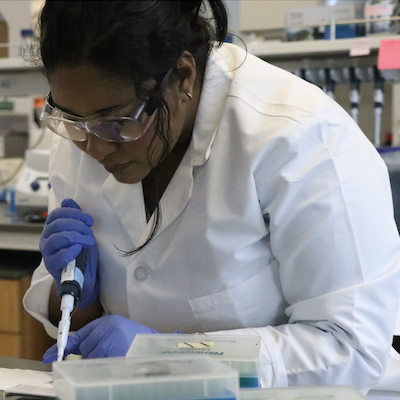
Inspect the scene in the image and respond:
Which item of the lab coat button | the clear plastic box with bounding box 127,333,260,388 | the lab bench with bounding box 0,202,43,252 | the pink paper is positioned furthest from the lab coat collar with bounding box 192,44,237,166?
the lab bench with bounding box 0,202,43,252

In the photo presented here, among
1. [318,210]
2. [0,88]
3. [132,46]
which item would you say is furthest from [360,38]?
[0,88]

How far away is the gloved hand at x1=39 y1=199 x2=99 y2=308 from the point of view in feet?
3.71

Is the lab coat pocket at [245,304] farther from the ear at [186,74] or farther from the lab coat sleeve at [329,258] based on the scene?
the ear at [186,74]

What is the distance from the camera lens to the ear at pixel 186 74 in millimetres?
978

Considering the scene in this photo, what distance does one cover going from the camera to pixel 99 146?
101cm

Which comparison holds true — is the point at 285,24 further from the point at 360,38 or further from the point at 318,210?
the point at 318,210

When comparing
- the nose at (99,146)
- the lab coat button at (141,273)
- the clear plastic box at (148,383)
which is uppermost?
the nose at (99,146)

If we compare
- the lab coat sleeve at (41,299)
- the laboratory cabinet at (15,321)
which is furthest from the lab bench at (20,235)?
the lab coat sleeve at (41,299)

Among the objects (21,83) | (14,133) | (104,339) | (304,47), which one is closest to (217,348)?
(104,339)

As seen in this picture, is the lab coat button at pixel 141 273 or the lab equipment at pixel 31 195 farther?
the lab equipment at pixel 31 195

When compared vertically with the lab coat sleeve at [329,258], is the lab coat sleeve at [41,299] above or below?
below

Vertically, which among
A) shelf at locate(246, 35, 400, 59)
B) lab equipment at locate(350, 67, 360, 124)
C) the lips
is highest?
shelf at locate(246, 35, 400, 59)

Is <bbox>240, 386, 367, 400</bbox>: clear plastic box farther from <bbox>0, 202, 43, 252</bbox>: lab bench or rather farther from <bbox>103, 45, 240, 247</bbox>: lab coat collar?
<bbox>0, 202, 43, 252</bbox>: lab bench

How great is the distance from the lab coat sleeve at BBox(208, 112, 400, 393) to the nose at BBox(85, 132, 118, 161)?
290 millimetres
